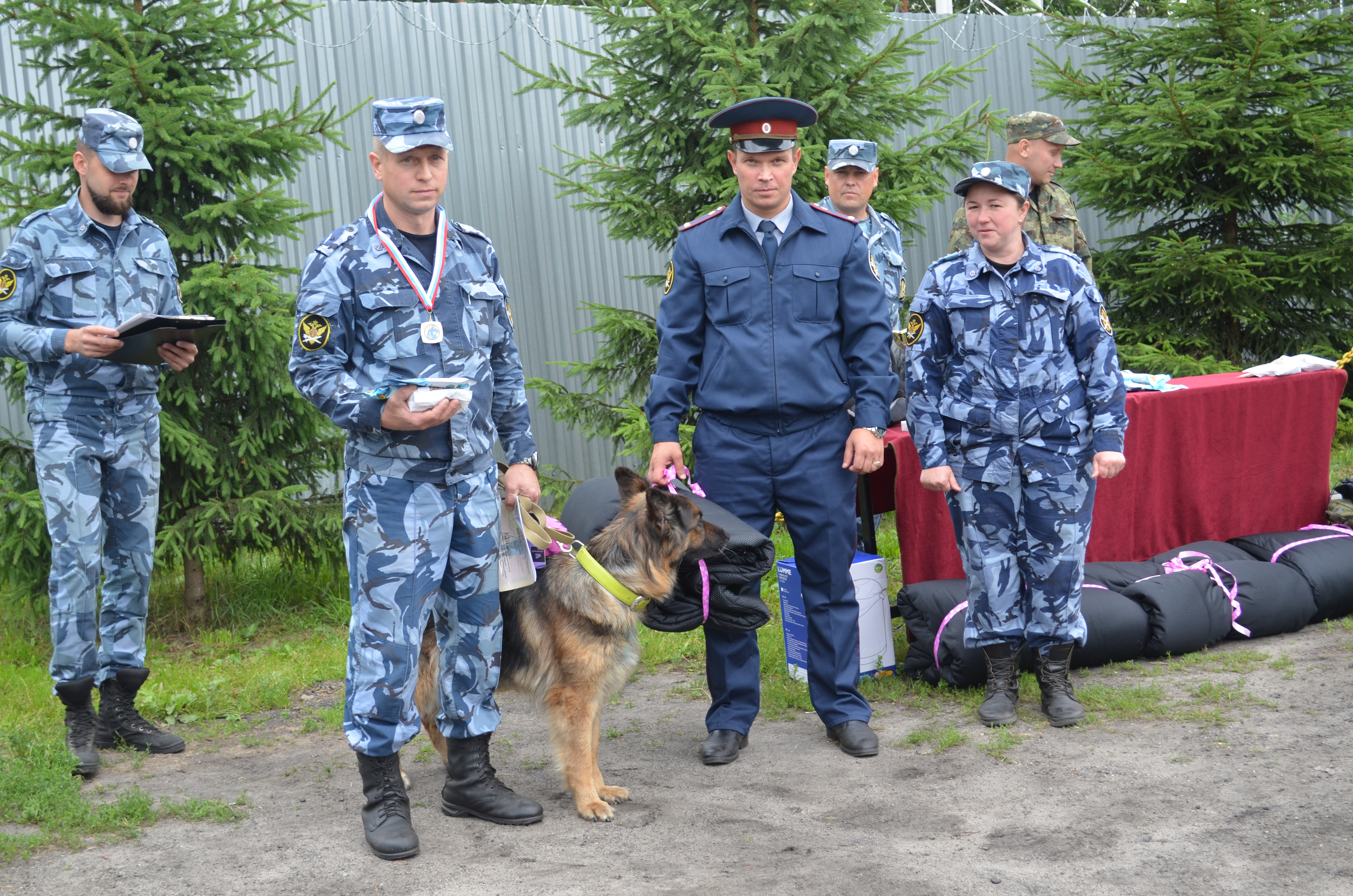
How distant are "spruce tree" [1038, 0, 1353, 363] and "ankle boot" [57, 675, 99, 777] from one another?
854cm

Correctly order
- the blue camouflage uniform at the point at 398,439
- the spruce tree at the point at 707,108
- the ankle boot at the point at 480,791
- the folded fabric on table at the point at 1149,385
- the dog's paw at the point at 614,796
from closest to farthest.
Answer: the blue camouflage uniform at the point at 398,439
the ankle boot at the point at 480,791
the dog's paw at the point at 614,796
the folded fabric on table at the point at 1149,385
the spruce tree at the point at 707,108

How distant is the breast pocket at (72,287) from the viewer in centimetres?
438

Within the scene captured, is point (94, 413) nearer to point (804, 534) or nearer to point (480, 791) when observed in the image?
point (480, 791)

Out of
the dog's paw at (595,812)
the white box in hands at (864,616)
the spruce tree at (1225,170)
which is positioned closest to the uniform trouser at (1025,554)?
the white box in hands at (864,616)

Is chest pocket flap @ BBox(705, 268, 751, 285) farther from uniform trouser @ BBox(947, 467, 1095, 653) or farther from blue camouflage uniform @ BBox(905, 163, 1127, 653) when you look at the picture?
uniform trouser @ BBox(947, 467, 1095, 653)

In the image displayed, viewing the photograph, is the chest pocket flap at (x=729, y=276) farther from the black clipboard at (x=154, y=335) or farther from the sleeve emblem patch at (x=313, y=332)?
the black clipboard at (x=154, y=335)

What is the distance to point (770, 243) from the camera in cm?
425

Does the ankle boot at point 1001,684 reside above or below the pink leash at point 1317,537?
below

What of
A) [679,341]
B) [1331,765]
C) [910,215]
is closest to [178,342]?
[679,341]

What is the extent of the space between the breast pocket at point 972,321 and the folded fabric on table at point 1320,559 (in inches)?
101

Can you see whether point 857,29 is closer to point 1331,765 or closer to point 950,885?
point 1331,765

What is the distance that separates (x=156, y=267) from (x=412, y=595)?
2.19 metres

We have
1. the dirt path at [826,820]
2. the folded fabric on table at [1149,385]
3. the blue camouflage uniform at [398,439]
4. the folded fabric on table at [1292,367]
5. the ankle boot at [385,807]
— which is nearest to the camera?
the dirt path at [826,820]

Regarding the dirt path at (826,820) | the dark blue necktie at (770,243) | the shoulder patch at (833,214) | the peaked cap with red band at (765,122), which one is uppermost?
the peaked cap with red band at (765,122)
